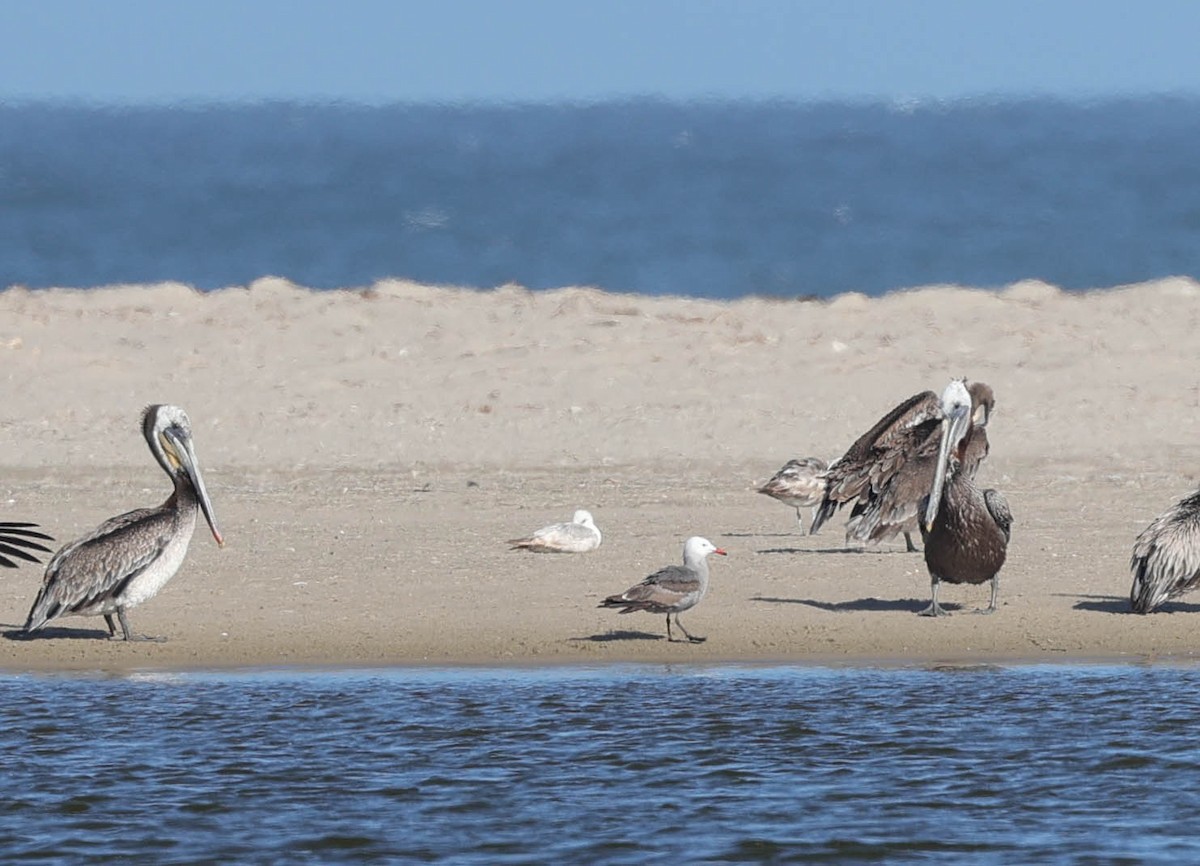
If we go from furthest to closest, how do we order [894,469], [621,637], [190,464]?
[894,469] → [190,464] → [621,637]

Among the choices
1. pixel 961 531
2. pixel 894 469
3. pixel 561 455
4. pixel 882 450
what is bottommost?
pixel 961 531

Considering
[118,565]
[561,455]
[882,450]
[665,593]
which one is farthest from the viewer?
[561,455]

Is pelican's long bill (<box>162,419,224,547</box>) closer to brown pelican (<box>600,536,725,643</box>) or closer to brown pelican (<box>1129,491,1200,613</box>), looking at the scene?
brown pelican (<box>600,536,725,643</box>)

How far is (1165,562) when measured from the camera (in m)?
9.98

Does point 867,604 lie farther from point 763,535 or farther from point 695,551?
point 763,535

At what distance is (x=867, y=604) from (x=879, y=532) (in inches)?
19.6

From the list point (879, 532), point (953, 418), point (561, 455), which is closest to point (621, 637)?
point (879, 532)

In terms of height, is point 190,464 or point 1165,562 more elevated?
point 190,464

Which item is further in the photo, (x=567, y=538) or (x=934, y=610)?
(x=567, y=538)

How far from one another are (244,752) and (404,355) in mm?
10832

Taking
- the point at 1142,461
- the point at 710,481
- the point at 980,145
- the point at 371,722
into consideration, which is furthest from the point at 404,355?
the point at 980,145

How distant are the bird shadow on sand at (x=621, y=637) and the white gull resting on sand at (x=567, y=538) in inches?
63.3

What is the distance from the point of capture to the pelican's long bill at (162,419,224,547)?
10.3 m

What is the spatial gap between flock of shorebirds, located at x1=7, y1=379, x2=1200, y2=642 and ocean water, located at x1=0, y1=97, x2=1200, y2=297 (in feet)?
44.6
